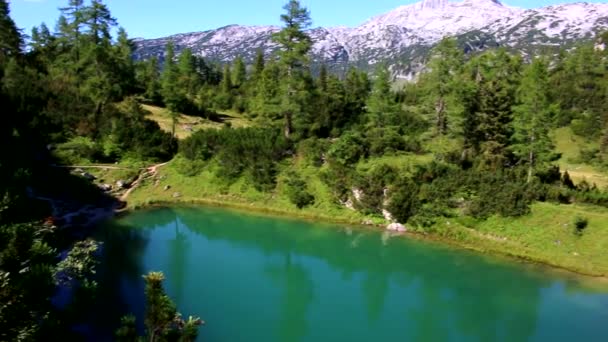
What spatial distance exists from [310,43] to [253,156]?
38.6ft

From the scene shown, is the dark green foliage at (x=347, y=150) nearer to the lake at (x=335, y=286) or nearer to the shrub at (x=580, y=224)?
the lake at (x=335, y=286)

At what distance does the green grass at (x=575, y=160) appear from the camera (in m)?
45.5

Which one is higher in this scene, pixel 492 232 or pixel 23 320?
pixel 23 320

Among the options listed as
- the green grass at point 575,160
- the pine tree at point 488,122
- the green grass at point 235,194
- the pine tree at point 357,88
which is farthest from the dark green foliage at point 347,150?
the green grass at point 575,160

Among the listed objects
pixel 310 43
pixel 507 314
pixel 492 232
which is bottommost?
pixel 507 314

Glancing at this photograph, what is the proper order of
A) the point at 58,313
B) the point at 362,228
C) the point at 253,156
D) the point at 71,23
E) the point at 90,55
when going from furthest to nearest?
the point at 71,23 → the point at 90,55 → the point at 253,156 → the point at 362,228 → the point at 58,313

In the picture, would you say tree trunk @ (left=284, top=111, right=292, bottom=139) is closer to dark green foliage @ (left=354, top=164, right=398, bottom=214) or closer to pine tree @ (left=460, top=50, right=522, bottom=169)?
dark green foliage @ (left=354, top=164, right=398, bottom=214)

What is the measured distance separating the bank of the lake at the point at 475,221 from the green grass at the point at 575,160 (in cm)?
1196

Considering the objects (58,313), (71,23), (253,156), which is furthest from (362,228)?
(71,23)

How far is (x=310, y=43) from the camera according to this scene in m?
45.9

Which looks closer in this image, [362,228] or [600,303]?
[600,303]

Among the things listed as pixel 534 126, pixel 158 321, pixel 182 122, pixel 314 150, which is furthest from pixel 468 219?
pixel 182 122

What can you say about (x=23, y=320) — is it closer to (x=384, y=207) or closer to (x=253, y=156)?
(x=384, y=207)

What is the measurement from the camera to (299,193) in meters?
40.9
